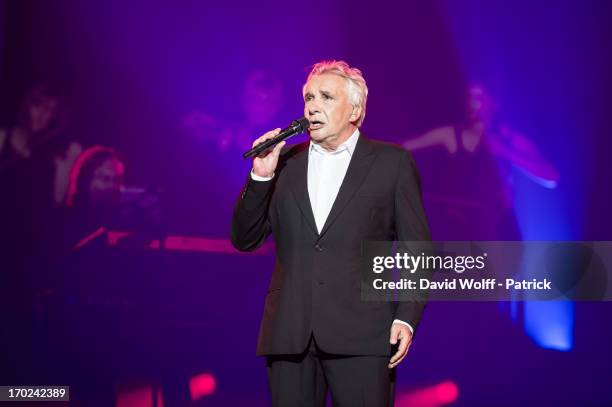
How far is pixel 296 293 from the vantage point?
1923mm

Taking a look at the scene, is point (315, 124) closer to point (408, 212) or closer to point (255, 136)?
point (408, 212)

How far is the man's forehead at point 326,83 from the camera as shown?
2.05m

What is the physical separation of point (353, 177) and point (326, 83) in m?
0.27

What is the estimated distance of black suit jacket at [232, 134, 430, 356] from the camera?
1882 millimetres

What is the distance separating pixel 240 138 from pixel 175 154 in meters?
0.31

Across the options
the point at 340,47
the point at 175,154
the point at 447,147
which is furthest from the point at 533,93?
the point at 175,154

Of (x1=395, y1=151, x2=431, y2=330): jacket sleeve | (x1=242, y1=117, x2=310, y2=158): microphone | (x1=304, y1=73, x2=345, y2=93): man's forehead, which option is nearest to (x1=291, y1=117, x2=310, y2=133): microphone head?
(x1=242, y1=117, x2=310, y2=158): microphone

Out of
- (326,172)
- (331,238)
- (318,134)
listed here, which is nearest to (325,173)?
(326,172)

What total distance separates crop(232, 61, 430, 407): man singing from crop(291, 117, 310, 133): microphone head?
0.04 m

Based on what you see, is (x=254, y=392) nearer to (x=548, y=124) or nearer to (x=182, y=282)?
(x=182, y=282)

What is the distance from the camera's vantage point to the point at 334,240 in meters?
1.93

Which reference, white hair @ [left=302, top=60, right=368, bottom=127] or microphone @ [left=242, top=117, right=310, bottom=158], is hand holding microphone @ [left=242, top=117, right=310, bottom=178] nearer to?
microphone @ [left=242, top=117, right=310, bottom=158]

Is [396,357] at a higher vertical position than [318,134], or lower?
lower

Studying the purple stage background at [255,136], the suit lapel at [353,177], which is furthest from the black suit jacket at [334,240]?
the purple stage background at [255,136]
